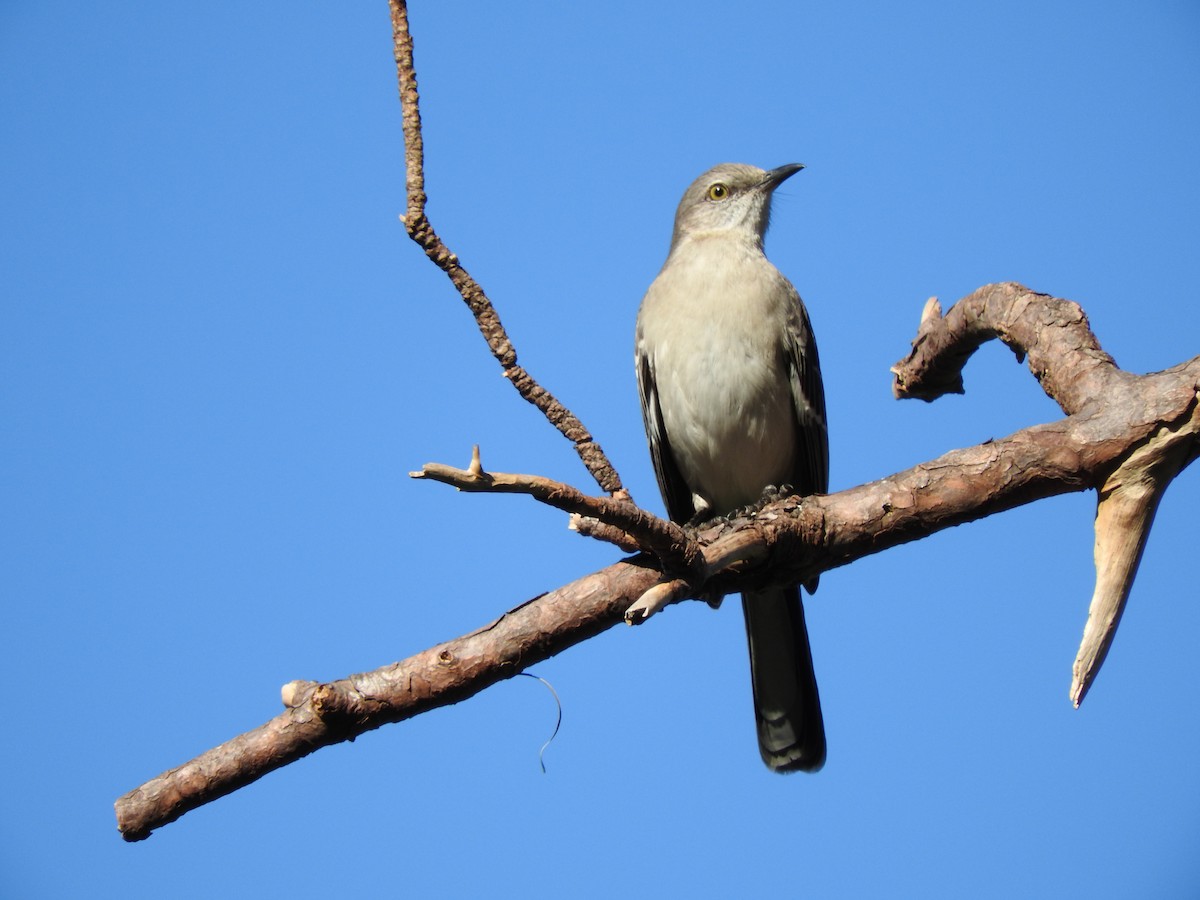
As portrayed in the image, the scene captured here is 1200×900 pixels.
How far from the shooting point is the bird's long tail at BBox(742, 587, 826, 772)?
6.41m

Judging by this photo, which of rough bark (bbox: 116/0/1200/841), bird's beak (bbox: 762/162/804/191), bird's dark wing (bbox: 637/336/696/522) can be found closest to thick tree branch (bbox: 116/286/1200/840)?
rough bark (bbox: 116/0/1200/841)

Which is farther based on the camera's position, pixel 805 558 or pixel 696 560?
pixel 805 558

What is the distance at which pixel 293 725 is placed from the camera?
4.05 m

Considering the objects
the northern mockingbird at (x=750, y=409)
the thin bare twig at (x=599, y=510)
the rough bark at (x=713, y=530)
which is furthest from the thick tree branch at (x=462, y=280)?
the northern mockingbird at (x=750, y=409)

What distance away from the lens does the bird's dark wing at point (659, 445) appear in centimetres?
710

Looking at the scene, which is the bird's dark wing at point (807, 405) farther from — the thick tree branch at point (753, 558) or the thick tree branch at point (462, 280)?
the thick tree branch at point (462, 280)

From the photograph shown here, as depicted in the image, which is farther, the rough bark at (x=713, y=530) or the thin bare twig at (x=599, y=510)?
the rough bark at (x=713, y=530)

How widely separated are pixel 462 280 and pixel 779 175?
426 cm

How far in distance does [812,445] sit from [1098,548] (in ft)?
8.18

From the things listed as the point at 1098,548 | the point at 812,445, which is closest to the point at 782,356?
the point at 812,445

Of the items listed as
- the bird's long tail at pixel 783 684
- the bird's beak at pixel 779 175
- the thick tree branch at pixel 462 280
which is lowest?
the bird's long tail at pixel 783 684

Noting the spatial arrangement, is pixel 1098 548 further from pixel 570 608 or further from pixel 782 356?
pixel 782 356

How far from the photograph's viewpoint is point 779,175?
7559 millimetres

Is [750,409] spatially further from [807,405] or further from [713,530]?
[713,530]
